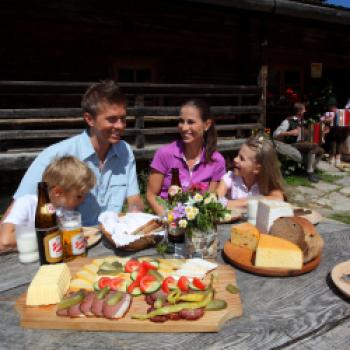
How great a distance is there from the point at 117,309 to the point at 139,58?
6.35m

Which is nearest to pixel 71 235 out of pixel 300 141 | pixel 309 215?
pixel 309 215

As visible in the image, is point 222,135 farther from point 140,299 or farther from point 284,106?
point 140,299

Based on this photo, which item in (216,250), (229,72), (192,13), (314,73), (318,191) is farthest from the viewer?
(314,73)

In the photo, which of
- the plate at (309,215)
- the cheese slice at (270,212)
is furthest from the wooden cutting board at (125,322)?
the plate at (309,215)

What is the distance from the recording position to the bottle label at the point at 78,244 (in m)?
1.67

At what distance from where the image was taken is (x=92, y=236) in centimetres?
195

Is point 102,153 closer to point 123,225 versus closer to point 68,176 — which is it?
point 68,176

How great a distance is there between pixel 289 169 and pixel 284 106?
2903mm

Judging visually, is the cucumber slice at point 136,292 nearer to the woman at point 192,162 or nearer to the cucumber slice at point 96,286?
the cucumber slice at point 96,286

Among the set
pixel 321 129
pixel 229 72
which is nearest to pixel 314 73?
pixel 321 129

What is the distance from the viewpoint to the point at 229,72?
26.6ft

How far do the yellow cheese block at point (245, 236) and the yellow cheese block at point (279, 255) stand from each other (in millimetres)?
166

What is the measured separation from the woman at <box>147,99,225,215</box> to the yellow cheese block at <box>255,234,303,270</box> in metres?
1.42

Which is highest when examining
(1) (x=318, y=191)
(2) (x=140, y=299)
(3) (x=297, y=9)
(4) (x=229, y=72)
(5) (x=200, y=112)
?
(3) (x=297, y=9)
